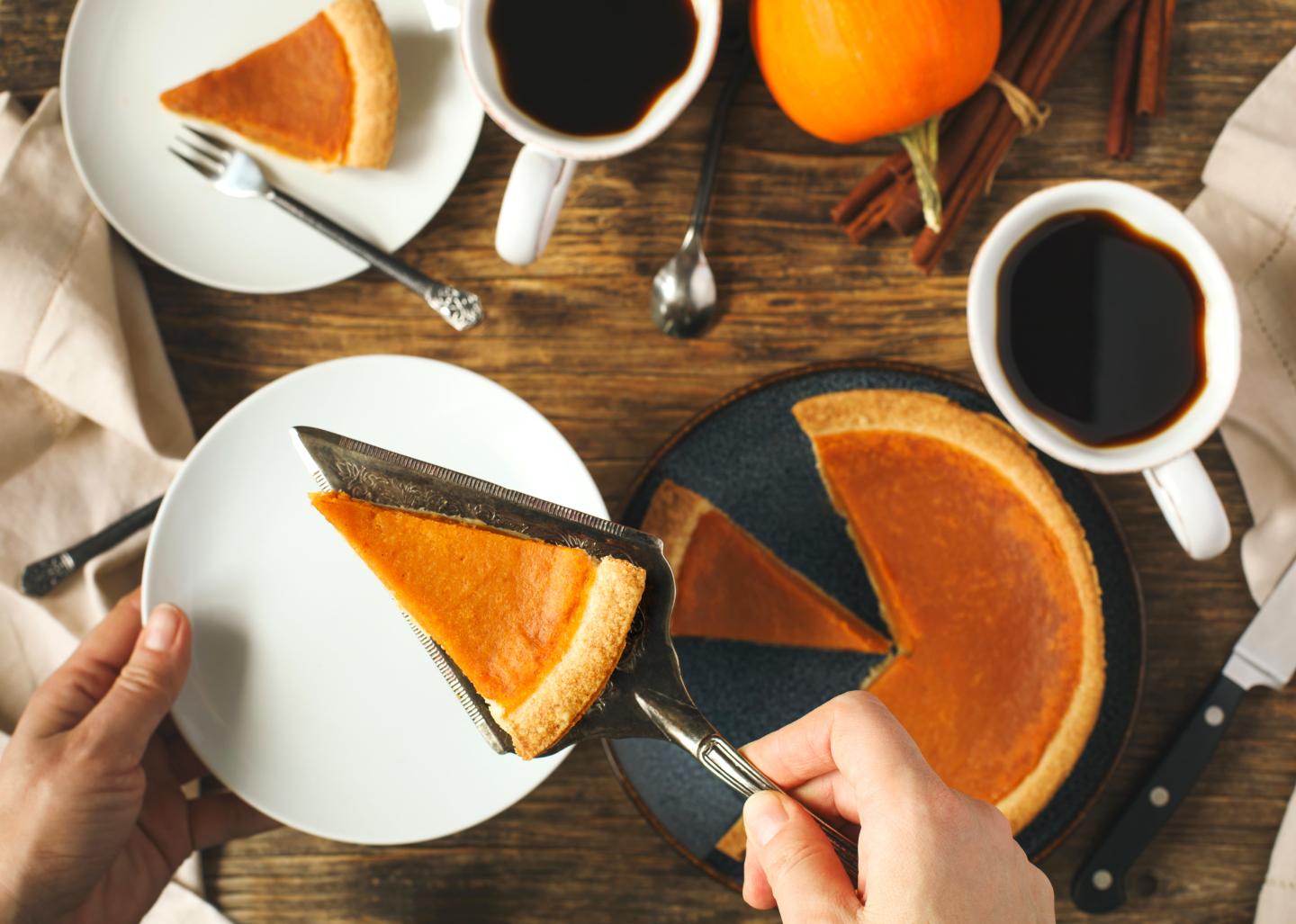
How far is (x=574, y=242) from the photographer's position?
5.73 feet

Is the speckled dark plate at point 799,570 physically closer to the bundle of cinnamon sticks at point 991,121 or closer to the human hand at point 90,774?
the bundle of cinnamon sticks at point 991,121

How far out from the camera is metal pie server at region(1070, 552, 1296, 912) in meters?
1.66

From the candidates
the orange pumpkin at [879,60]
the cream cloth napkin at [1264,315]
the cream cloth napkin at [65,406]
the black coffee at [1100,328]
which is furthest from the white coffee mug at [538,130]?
the cream cloth napkin at [1264,315]

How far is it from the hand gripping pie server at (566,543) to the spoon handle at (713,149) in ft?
2.13

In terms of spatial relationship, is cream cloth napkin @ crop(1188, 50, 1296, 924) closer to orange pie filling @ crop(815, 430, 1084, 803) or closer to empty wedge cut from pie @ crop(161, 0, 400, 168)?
orange pie filling @ crop(815, 430, 1084, 803)

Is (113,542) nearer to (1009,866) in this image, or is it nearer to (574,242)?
(574,242)

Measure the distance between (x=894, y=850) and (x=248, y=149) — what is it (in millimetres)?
1541

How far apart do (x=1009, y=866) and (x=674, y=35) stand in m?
1.31

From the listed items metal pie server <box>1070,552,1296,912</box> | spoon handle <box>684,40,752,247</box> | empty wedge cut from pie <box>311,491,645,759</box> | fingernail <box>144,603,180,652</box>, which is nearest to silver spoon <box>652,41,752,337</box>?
spoon handle <box>684,40,752,247</box>

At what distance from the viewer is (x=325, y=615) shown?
1617 millimetres

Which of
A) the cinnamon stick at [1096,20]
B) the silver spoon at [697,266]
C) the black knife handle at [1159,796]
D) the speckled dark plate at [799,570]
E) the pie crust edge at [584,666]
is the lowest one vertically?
the black knife handle at [1159,796]

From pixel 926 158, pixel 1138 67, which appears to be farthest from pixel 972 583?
pixel 1138 67

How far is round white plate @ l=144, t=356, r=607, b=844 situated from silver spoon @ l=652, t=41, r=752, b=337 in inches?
13.0

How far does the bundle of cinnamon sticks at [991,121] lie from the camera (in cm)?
160
